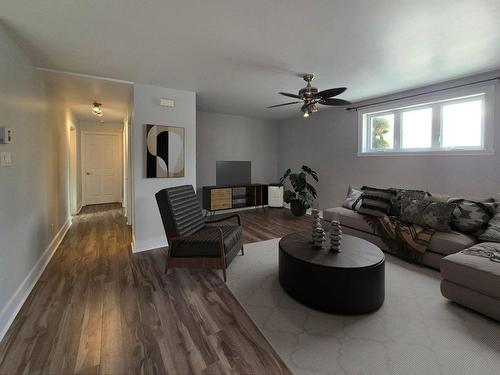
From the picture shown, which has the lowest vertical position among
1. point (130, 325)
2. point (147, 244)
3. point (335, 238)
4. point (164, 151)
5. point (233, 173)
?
point (130, 325)

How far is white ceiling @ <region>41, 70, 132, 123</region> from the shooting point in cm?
310

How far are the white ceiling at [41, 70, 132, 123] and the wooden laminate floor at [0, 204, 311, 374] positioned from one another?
2369mm

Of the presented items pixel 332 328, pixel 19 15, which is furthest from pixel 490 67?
pixel 19 15

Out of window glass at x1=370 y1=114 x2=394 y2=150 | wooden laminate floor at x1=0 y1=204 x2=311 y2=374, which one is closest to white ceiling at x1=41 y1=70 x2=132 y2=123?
wooden laminate floor at x1=0 y1=204 x2=311 y2=374

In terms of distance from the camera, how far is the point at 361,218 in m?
3.70

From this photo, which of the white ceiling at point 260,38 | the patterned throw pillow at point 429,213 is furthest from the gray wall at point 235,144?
the patterned throw pillow at point 429,213

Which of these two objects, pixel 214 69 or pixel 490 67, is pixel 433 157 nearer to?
pixel 490 67

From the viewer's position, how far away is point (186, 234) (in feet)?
9.02

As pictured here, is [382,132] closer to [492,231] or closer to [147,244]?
[492,231]

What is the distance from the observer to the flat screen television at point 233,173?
6.11 metres

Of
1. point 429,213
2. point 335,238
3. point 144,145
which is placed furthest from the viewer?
point 144,145

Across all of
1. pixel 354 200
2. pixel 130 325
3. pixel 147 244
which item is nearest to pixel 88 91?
pixel 147 244

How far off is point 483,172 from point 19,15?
5.29m

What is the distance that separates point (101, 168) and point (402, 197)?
7.47 m
